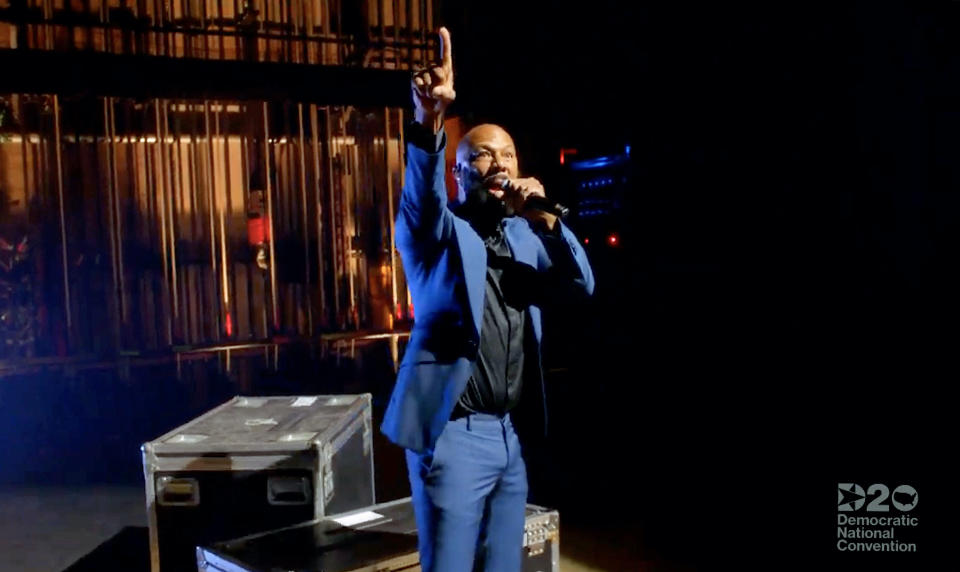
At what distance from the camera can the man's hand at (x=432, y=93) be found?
1635 mm

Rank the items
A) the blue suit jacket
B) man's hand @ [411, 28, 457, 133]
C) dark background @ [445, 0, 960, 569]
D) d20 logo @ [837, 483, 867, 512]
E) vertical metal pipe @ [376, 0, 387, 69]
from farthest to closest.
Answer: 1. vertical metal pipe @ [376, 0, 387, 69]
2. dark background @ [445, 0, 960, 569]
3. d20 logo @ [837, 483, 867, 512]
4. the blue suit jacket
5. man's hand @ [411, 28, 457, 133]

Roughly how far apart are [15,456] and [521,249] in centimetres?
517

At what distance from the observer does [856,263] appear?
4098mm

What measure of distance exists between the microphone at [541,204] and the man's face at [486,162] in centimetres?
2

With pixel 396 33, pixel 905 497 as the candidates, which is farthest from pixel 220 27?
pixel 905 497

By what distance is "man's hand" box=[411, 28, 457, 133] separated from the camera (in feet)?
5.36

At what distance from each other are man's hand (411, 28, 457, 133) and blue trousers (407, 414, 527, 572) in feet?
2.31

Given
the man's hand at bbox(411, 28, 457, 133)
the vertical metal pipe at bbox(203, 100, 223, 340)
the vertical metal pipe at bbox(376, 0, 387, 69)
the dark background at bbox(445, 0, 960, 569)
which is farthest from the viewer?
the vertical metal pipe at bbox(376, 0, 387, 69)

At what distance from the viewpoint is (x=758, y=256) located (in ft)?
15.0

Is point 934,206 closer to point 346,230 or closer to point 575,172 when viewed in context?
point 575,172

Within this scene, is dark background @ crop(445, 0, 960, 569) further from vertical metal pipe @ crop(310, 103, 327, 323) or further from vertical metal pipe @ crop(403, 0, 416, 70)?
vertical metal pipe @ crop(310, 103, 327, 323)

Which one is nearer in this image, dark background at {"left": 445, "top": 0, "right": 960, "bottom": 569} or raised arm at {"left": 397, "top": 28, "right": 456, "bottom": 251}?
raised arm at {"left": 397, "top": 28, "right": 456, "bottom": 251}

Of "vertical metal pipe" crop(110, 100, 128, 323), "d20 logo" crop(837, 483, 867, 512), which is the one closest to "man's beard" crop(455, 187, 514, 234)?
"d20 logo" crop(837, 483, 867, 512)

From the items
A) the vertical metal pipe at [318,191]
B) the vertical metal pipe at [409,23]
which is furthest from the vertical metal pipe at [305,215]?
the vertical metal pipe at [409,23]
